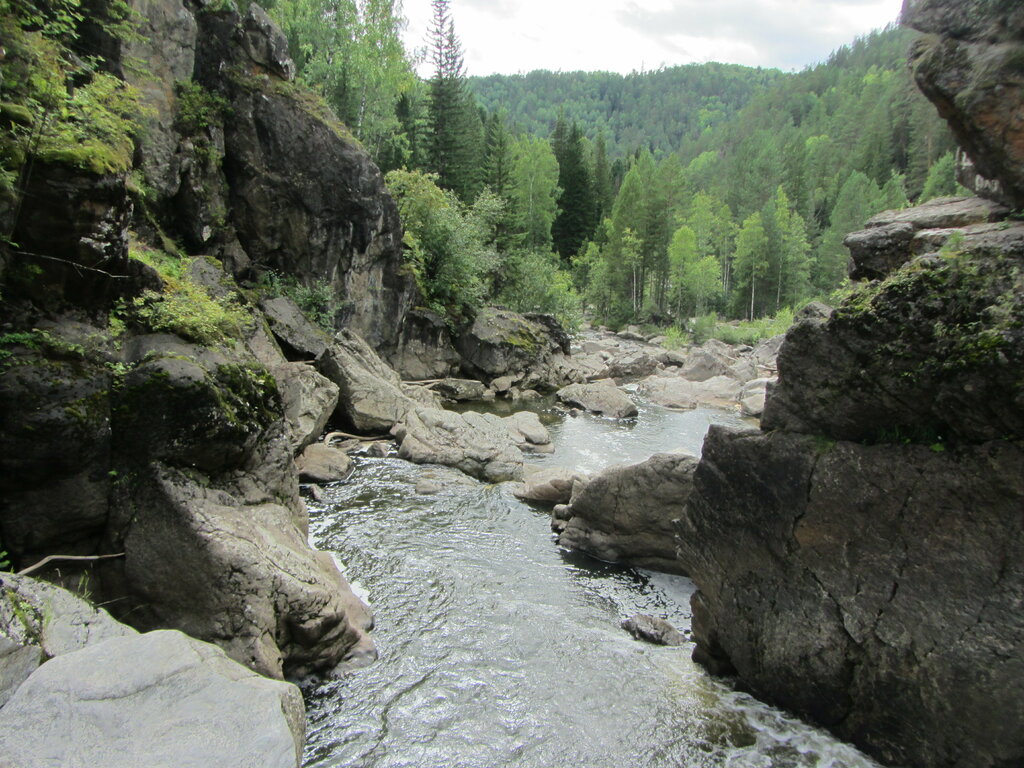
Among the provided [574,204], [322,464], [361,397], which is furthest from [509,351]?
[574,204]

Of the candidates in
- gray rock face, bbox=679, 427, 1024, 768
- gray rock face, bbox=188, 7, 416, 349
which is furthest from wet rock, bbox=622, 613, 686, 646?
gray rock face, bbox=188, 7, 416, 349

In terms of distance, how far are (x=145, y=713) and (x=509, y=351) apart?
3004cm

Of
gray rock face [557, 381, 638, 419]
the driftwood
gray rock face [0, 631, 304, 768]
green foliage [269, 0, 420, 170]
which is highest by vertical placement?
green foliage [269, 0, 420, 170]

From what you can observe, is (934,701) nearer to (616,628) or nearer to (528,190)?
(616,628)

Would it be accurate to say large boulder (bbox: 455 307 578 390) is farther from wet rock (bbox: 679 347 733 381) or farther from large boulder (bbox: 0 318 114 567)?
large boulder (bbox: 0 318 114 567)

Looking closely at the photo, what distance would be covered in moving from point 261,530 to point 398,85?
43.5 meters

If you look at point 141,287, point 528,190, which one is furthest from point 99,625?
point 528,190

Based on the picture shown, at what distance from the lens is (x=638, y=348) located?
186 ft

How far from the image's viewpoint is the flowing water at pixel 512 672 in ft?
25.3

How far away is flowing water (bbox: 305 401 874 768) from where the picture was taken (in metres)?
7.70

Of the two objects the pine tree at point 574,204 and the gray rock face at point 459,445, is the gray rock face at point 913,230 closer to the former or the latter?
the gray rock face at point 459,445

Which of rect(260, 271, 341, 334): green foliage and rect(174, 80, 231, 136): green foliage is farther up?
rect(174, 80, 231, 136): green foliage

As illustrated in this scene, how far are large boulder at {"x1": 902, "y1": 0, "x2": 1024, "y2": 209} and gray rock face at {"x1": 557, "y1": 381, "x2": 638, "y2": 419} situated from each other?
72.0 feet

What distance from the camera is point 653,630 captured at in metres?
10.7
